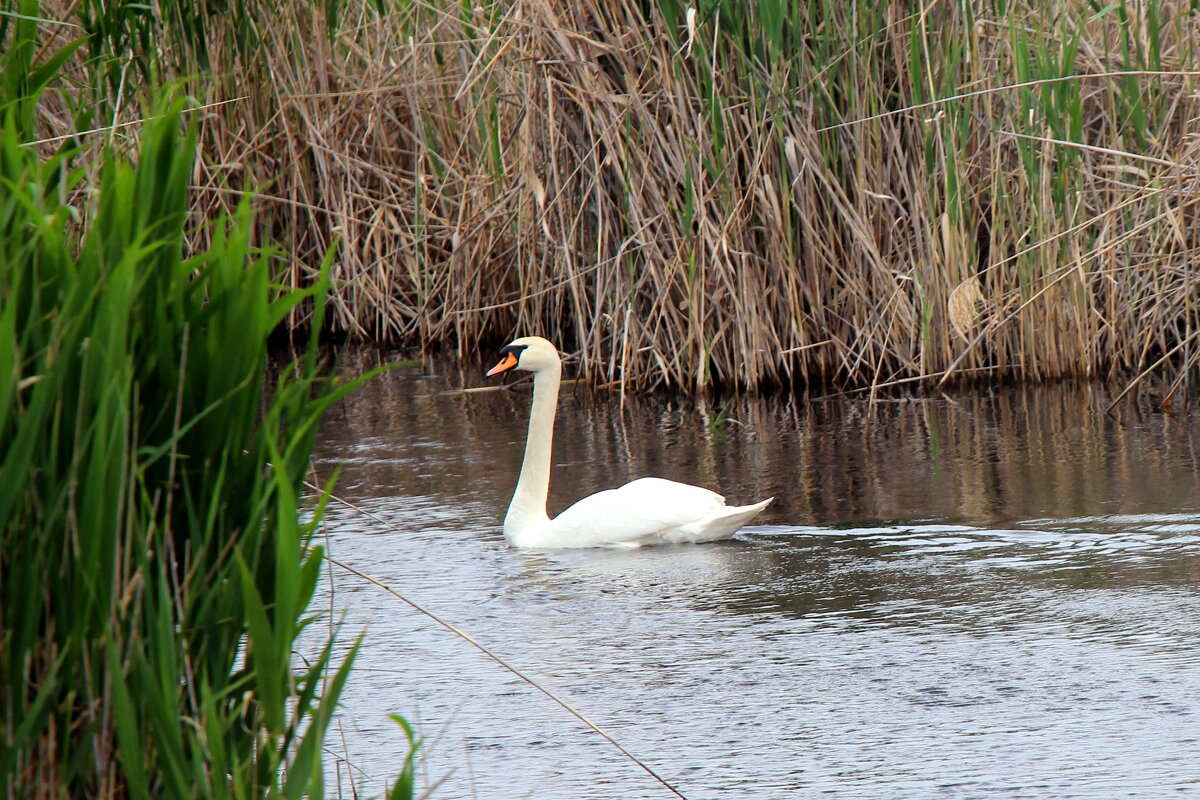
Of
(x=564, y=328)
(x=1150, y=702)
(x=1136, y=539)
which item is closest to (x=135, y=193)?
(x=1150, y=702)

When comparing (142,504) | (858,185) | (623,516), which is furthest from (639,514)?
(142,504)

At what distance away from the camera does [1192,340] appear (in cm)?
906

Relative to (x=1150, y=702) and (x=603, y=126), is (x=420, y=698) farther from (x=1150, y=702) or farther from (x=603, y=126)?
(x=603, y=126)

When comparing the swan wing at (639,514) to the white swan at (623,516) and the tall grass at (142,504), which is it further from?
the tall grass at (142,504)

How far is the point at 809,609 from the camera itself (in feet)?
18.4

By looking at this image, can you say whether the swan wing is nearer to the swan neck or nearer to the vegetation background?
the swan neck

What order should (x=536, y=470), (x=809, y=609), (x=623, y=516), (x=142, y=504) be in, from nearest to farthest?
(x=142, y=504) < (x=809, y=609) < (x=623, y=516) < (x=536, y=470)

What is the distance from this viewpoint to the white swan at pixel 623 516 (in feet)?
21.6

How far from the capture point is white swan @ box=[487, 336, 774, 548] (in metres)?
6.58

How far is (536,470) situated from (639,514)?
1.70ft

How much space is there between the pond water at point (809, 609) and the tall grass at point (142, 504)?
739 mm

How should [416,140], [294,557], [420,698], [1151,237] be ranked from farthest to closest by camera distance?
[416,140]
[1151,237]
[420,698]
[294,557]

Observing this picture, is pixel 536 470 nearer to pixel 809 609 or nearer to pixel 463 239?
pixel 809 609

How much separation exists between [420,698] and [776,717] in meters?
1.01
